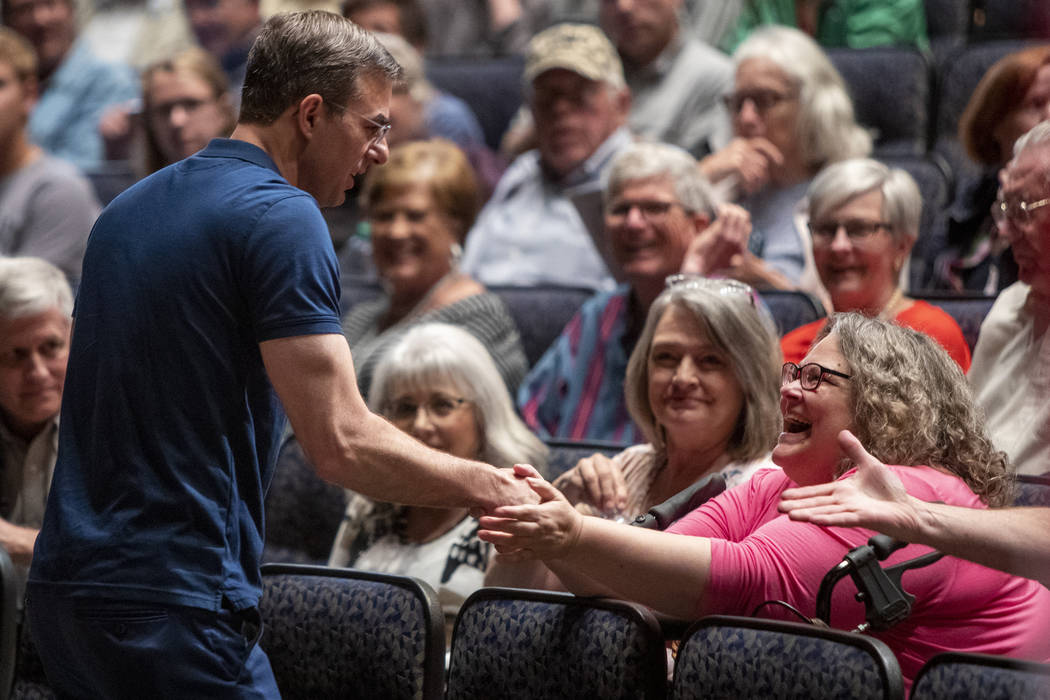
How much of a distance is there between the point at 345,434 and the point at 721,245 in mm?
1417

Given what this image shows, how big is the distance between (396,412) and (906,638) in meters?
1.06

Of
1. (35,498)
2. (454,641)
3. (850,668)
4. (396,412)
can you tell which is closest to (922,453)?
(850,668)

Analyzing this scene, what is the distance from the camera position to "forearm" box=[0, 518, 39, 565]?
222 cm

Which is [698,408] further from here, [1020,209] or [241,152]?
[241,152]

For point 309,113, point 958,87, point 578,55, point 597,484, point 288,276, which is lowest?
point 597,484

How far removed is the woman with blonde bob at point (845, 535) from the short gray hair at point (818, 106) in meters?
1.49

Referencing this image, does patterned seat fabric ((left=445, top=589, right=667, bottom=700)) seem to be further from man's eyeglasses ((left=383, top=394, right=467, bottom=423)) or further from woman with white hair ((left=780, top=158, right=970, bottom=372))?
woman with white hair ((left=780, top=158, right=970, bottom=372))

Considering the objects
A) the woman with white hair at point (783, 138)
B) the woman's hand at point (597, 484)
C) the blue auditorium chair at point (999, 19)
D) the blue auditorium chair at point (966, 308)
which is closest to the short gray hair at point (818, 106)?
the woman with white hair at point (783, 138)

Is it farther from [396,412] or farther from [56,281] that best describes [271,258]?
[56,281]

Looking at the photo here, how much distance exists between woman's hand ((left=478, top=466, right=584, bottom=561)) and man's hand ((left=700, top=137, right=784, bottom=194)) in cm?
160

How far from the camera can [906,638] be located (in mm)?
1582

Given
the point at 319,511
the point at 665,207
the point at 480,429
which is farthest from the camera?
the point at 665,207

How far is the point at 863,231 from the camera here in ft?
8.27

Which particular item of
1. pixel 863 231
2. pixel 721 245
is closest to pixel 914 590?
pixel 863 231
